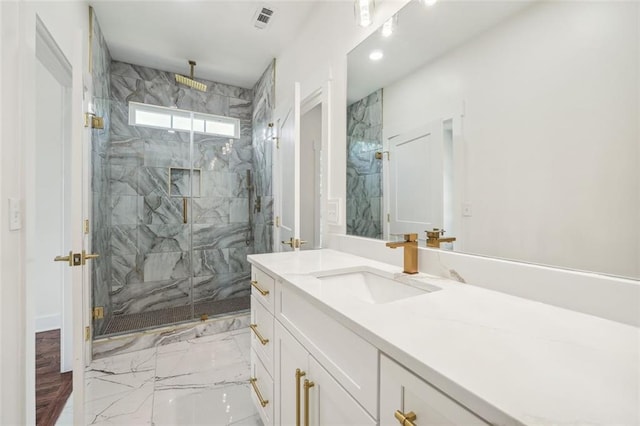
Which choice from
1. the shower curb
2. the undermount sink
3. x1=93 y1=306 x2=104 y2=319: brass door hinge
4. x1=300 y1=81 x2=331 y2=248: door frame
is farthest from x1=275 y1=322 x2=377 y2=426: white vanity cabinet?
x1=93 y1=306 x2=104 y2=319: brass door hinge

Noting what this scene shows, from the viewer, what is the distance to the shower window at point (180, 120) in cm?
308

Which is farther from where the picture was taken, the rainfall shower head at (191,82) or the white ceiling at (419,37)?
the rainfall shower head at (191,82)

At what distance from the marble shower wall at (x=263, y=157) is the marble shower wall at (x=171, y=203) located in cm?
21

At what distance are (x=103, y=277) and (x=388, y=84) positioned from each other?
9.41 feet

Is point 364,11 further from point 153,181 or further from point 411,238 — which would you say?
point 153,181

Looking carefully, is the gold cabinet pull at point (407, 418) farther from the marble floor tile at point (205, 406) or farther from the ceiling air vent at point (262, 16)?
the ceiling air vent at point (262, 16)

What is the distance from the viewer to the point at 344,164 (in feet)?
5.67

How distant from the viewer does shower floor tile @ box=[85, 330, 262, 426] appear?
156 centimetres

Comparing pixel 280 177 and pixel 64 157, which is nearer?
pixel 64 157

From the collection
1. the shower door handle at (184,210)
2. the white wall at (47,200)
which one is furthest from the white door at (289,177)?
the white wall at (47,200)

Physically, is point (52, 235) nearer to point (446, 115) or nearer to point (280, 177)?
point (280, 177)

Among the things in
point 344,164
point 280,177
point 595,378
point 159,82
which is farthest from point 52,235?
point 595,378

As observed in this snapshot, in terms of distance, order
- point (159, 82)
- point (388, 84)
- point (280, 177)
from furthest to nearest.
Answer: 1. point (159, 82)
2. point (280, 177)
3. point (388, 84)

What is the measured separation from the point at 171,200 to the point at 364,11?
2701 millimetres
